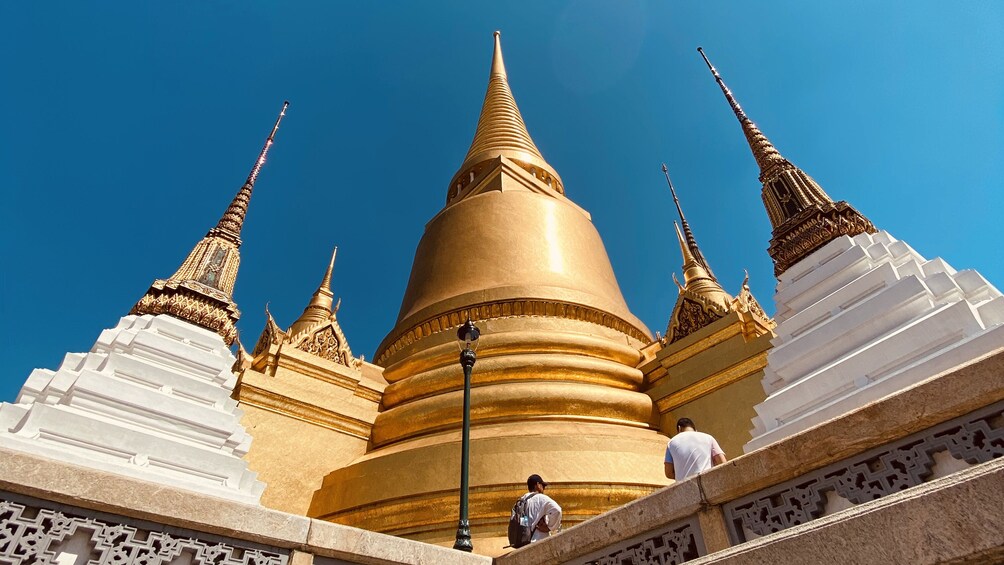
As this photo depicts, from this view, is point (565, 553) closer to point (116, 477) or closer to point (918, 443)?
point (918, 443)

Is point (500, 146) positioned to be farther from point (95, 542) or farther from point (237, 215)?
point (95, 542)

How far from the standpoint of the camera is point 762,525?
250 cm

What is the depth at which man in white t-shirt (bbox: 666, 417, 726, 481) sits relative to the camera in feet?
11.7

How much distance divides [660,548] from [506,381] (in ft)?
19.0

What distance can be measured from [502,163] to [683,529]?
12422mm

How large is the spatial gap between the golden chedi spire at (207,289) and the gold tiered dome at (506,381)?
263cm

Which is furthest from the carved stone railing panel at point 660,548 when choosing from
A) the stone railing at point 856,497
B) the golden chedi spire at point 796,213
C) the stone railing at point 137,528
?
the golden chedi spire at point 796,213

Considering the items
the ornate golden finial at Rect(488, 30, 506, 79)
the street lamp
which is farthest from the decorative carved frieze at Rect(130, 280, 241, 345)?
the ornate golden finial at Rect(488, 30, 506, 79)

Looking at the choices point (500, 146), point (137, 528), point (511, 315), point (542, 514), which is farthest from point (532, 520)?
point (500, 146)

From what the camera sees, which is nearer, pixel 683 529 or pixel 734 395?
pixel 683 529

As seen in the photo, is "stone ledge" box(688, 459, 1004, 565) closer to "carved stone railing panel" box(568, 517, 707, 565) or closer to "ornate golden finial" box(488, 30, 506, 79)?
"carved stone railing panel" box(568, 517, 707, 565)

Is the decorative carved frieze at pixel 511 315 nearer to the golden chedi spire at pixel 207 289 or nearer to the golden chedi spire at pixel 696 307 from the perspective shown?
the golden chedi spire at pixel 696 307

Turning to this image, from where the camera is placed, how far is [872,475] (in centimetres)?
238

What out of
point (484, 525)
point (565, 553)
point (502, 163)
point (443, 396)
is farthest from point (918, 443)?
point (502, 163)
